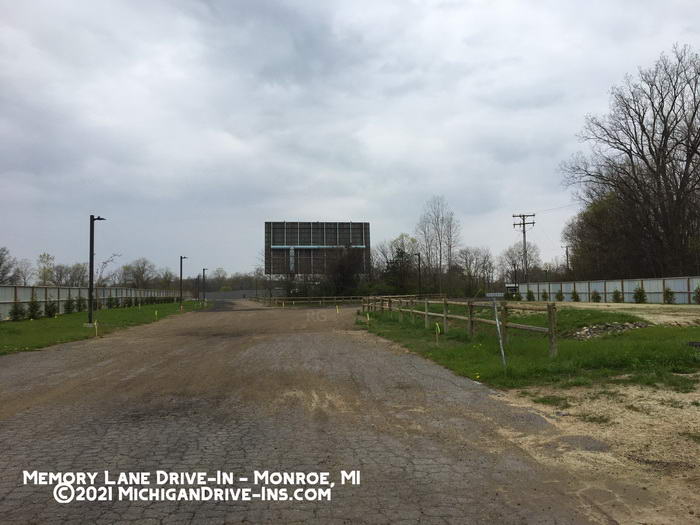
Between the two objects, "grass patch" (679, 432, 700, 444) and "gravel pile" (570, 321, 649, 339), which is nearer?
"grass patch" (679, 432, 700, 444)

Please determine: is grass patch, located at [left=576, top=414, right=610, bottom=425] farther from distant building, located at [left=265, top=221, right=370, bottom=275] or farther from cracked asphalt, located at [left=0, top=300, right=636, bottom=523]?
distant building, located at [left=265, top=221, right=370, bottom=275]

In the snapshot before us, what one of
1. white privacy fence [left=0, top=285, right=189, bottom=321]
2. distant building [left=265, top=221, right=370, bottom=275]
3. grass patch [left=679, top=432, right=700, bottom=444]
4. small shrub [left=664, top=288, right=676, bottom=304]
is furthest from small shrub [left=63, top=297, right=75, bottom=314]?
small shrub [left=664, top=288, right=676, bottom=304]

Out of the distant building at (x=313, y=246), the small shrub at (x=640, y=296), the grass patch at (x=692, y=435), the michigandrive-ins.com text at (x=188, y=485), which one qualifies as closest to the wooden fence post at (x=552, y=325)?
the grass patch at (x=692, y=435)

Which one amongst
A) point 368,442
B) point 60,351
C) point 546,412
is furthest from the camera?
point 60,351

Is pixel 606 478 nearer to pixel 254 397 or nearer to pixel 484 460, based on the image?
pixel 484 460

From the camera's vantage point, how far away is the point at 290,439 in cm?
530

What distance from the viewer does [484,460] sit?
4.61 meters

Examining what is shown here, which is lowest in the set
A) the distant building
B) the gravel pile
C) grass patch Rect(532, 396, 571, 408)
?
grass patch Rect(532, 396, 571, 408)

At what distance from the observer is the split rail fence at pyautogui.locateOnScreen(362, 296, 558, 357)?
9.62 meters

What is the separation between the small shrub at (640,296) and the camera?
A: 33.7 meters

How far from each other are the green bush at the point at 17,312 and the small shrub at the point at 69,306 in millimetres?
6831

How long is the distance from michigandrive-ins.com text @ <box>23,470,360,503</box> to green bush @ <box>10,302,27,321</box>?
30325 mm

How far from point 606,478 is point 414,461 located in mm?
1673

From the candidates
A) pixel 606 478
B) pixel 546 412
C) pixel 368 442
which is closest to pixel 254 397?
pixel 368 442
